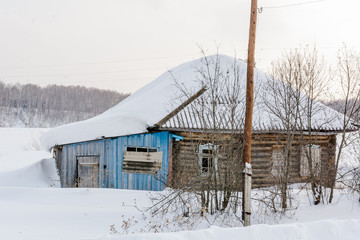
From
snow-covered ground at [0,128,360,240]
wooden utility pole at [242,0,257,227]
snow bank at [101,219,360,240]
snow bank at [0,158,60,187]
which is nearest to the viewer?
snow bank at [101,219,360,240]

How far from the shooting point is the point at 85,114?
8675 centimetres

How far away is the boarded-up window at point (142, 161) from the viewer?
13.8 meters

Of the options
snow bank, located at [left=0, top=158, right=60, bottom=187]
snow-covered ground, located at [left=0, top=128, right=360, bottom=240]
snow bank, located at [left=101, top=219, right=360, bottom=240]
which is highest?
snow bank, located at [left=101, top=219, right=360, bottom=240]

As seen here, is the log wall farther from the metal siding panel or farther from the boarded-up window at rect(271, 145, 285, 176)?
the metal siding panel

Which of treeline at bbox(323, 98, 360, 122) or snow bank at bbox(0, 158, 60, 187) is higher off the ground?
treeline at bbox(323, 98, 360, 122)

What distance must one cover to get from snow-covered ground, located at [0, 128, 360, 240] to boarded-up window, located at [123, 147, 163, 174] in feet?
7.50

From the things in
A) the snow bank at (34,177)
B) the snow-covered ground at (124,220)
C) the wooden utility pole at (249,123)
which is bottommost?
the snow bank at (34,177)

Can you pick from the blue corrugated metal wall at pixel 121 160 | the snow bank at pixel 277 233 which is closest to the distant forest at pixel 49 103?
the blue corrugated metal wall at pixel 121 160

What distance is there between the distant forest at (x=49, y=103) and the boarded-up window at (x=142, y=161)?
67.7 meters

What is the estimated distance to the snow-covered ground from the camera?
4854mm

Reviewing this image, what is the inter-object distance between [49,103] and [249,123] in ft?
290

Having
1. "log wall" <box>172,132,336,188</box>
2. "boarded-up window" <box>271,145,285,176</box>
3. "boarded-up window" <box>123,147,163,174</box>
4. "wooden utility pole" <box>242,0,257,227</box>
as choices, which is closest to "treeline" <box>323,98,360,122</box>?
"boarded-up window" <box>271,145,285,176</box>

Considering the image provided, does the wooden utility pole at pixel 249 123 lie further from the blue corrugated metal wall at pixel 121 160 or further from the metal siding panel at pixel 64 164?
the metal siding panel at pixel 64 164

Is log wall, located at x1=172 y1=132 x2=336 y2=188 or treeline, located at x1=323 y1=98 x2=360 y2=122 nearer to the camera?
treeline, located at x1=323 y1=98 x2=360 y2=122
